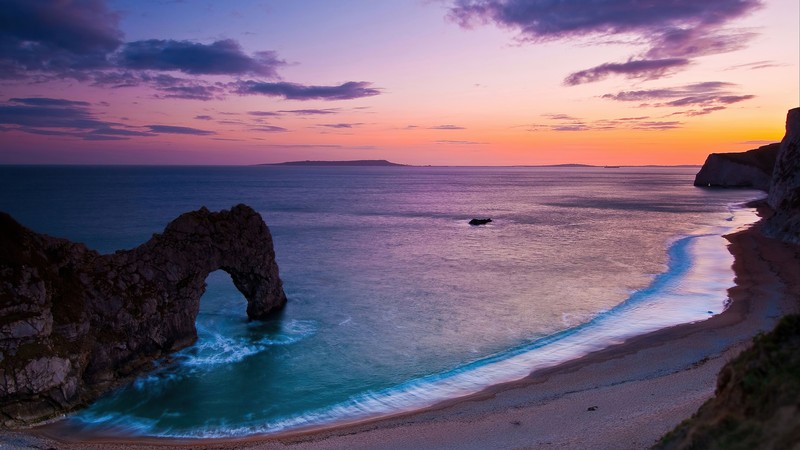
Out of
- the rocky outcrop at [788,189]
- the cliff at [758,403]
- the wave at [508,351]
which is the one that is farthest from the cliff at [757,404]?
the rocky outcrop at [788,189]

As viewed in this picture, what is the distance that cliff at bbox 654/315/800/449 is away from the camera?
10.3 meters

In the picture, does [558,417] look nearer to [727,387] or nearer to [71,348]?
[727,387]

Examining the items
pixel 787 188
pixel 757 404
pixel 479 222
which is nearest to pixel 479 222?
pixel 479 222

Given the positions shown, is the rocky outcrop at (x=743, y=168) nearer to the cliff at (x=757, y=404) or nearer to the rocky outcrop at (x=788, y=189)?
the rocky outcrop at (x=788, y=189)

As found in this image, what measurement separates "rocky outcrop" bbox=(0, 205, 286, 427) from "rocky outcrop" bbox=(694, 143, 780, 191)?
15591 centimetres

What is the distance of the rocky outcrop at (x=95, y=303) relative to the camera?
2000 cm

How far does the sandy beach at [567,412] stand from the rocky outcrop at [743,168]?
143972 mm

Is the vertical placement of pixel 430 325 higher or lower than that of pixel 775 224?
lower

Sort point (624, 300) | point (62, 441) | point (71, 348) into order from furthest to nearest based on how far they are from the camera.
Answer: point (624, 300) < point (71, 348) < point (62, 441)

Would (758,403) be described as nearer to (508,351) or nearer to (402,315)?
(508,351)

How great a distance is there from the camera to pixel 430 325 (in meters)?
32.5

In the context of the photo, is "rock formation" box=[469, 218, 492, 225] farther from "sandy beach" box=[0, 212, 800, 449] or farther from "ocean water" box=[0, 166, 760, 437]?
"sandy beach" box=[0, 212, 800, 449]

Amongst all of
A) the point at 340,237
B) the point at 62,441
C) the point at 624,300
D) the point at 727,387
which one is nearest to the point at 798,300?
the point at 624,300

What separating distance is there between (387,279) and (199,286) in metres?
20.2
